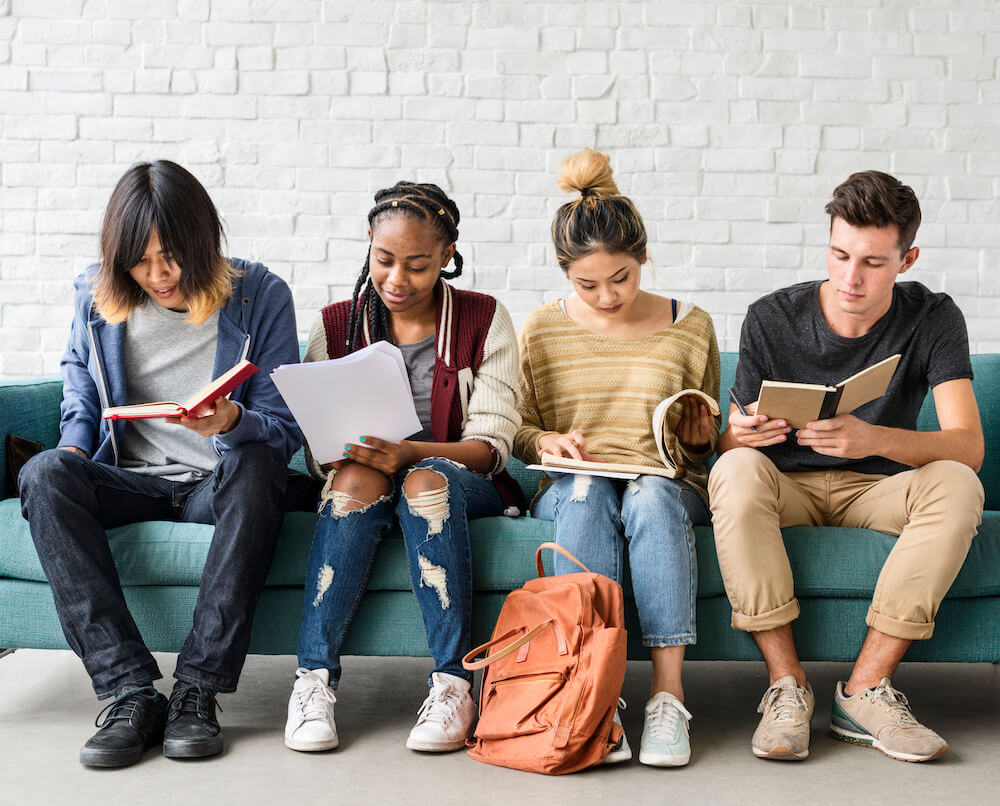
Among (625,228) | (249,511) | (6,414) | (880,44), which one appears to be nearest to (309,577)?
(249,511)

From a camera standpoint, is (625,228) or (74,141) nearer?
(625,228)

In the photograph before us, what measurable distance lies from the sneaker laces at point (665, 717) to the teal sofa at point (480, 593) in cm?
15

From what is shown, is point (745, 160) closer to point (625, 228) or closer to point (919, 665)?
point (625, 228)

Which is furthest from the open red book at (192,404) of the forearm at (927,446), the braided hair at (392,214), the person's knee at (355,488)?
the forearm at (927,446)

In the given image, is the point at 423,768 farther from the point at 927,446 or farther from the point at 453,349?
the point at 927,446

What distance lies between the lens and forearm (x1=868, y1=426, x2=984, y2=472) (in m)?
1.84

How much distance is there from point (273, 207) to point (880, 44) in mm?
1808

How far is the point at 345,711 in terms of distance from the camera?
6.57 ft

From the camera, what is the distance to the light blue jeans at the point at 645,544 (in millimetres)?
1779

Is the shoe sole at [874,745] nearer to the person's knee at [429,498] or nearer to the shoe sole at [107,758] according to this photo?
the person's knee at [429,498]

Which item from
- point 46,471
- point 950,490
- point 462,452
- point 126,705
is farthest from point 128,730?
point 950,490

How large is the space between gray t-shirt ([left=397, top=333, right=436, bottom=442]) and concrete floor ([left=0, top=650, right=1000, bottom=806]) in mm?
564

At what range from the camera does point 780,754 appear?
169 centimetres

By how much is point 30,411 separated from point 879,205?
178 centimetres
